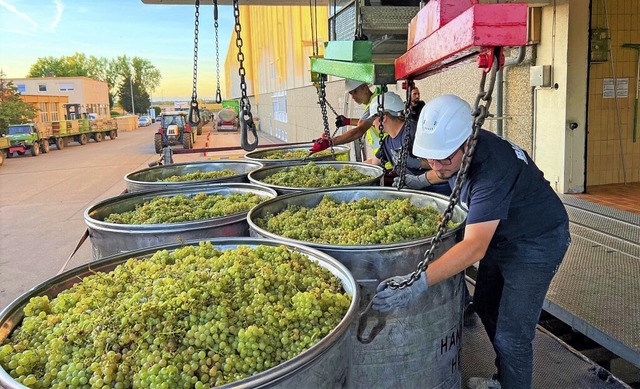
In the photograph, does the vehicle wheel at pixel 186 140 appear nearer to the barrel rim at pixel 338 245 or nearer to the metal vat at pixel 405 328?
the barrel rim at pixel 338 245

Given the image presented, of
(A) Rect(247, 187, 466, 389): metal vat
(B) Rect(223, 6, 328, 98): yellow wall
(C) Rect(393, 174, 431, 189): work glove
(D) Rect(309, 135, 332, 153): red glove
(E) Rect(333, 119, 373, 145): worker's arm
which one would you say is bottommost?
(A) Rect(247, 187, 466, 389): metal vat

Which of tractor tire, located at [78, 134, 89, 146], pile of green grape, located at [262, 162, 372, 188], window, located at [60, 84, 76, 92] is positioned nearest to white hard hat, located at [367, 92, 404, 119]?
pile of green grape, located at [262, 162, 372, 188]

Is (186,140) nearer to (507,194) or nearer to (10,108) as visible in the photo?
(10,108)

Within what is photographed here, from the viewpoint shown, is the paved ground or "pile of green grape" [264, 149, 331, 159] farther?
the paved ground

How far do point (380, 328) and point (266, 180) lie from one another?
2499mm

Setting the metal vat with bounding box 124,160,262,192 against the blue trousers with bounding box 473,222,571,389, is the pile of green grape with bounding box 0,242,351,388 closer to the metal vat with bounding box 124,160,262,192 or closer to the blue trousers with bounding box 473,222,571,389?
the blue trousers with bounding box 473,222,571,389

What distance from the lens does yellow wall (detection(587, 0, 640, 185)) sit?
24.6ft

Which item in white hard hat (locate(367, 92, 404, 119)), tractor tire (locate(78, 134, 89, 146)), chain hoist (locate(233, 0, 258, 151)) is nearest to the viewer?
chain hoist (locate(233, 0, 258, 151))

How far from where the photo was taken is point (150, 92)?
108m

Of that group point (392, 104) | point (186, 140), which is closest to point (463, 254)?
point (392, 104)

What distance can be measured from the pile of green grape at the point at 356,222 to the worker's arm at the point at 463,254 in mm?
375

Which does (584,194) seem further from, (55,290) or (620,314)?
(55,290)

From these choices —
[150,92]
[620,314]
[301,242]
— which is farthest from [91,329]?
[150,92]

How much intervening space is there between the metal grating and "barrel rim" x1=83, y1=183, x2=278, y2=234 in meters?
1.99
